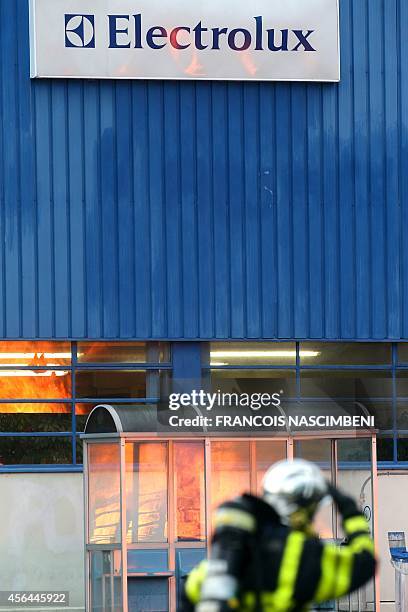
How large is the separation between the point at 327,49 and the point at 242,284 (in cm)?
346

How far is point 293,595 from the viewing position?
5.23 metres

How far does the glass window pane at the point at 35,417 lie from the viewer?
59.8 feet

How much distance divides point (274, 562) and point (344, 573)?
1.21 feet

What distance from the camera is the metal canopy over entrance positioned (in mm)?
14641

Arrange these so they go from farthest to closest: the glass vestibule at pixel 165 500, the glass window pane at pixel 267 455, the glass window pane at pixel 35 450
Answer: the glass window pane at pixel 35 450, the glass window pane at pixel 267 455, the glass vestibule at pixel 165 500

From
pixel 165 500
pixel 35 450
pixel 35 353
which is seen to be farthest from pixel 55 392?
pixel 165 500

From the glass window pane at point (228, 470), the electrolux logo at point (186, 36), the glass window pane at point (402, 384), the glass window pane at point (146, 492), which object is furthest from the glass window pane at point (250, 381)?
the electrolux logo at point (186, 36)

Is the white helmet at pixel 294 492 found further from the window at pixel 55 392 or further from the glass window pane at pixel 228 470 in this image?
the window at pixel 55 392

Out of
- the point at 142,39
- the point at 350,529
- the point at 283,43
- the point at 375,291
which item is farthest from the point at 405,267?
the point at 350,529

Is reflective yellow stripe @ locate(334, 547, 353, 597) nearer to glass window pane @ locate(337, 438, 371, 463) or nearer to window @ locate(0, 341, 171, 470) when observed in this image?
glass window pane @ locate(337, 438, 371, 463)

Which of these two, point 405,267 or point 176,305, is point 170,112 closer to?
point 176,305

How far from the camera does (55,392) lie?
721 inches

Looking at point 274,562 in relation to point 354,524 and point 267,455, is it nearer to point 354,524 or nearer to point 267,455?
point 354,524

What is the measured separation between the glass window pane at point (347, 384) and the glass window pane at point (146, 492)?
4187mm
